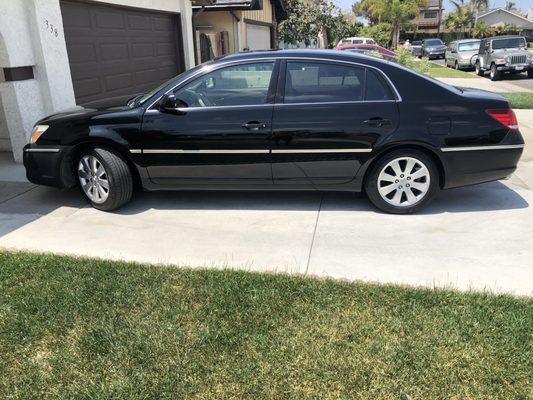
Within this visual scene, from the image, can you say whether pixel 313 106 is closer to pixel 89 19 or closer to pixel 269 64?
pixel 269 64

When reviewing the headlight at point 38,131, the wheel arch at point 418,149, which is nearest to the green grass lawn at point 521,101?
the wheel arch at point 418,149

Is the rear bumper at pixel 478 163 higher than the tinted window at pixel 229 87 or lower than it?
lower

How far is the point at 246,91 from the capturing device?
16.5 ft

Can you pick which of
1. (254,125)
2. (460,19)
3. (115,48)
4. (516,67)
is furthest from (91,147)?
(460,19)

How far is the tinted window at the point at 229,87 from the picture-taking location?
16.4 feet

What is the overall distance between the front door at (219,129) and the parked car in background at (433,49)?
127ft

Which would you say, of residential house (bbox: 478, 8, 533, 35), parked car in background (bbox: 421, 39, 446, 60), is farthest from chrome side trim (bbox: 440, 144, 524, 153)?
residential house (bbox: 478, 8, 533, 35)

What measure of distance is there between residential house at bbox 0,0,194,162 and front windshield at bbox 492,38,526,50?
51.6ft

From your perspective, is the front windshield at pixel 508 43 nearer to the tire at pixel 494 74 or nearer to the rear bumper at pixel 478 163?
the tire at pixel 494 74

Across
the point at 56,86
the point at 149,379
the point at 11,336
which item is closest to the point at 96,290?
the point at 11,336

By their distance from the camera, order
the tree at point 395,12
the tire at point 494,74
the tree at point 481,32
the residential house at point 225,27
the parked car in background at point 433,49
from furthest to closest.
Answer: the tree at point 481,32, the tree at point 395,12, the parked car in background at point 433,49, the tire at point 494,74, the residential house at point 225,27

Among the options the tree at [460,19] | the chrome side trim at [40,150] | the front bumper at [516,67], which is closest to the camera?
the chrome side trim at [40,150]

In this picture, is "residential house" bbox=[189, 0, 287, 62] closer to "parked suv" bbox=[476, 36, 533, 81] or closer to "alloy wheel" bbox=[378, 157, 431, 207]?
"parked suv" bbox=[476, 36, 533, 81]

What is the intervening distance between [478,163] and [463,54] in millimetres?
24574
